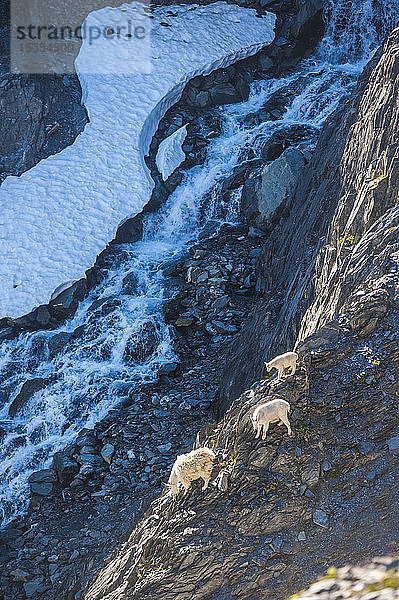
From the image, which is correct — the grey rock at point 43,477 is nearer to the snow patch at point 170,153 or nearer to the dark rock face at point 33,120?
the snow patch at point 170,153

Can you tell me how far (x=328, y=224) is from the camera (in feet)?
44.7

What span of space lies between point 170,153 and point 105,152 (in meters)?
2.48

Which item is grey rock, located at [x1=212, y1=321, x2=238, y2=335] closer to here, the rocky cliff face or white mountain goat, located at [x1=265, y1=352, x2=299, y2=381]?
the rocky cliff face

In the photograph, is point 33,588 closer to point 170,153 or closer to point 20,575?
point 20,575

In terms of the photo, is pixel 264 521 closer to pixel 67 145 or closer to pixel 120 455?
pixel 120 455

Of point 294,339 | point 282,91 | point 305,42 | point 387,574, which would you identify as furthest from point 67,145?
point 387,574

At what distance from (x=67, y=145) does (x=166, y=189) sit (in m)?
4.46

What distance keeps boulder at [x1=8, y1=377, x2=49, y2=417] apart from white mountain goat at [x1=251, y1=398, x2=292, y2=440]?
10.6 m

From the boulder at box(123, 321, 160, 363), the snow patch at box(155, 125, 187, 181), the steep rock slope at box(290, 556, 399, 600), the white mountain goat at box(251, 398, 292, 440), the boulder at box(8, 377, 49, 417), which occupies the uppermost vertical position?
the snow patch at box(155, 125, 187, 181)

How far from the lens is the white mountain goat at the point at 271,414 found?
7924mm

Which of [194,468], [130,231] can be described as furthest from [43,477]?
[130,231]

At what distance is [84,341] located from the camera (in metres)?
18.5

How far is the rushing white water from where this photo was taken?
1645cm

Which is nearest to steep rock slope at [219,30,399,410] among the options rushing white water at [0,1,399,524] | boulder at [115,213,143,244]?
rushing white water at [0,1,399,524]
